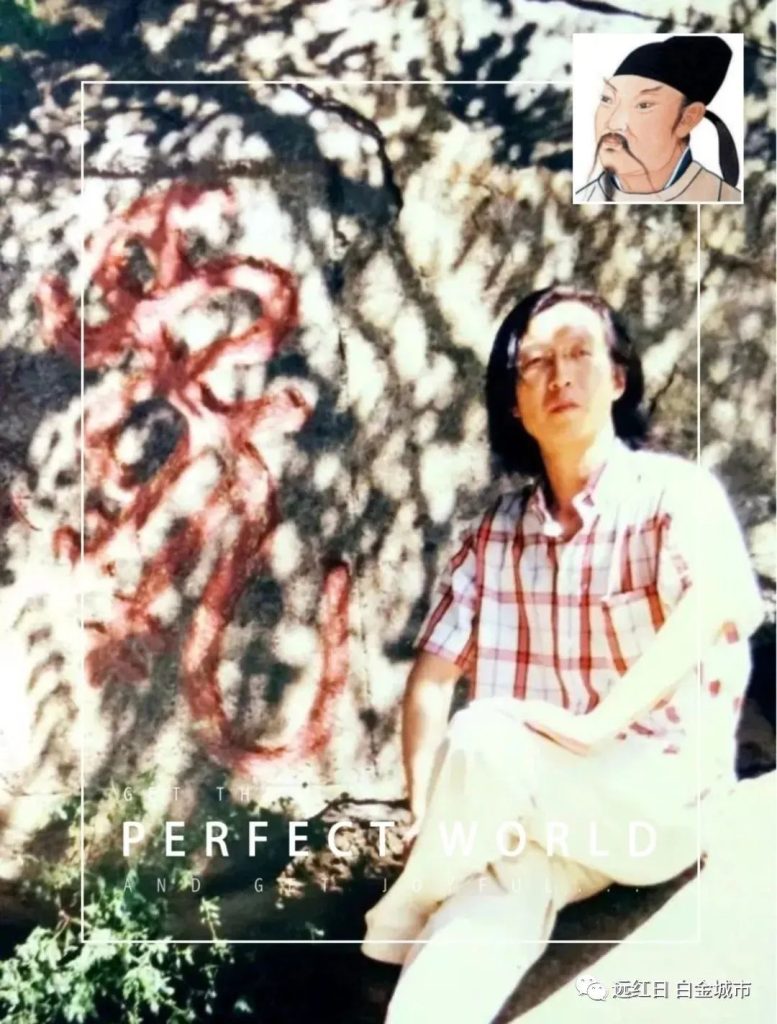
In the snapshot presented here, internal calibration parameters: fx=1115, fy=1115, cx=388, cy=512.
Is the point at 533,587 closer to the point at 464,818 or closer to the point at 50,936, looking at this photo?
the point at 464,818

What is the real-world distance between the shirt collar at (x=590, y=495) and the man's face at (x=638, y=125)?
668 millimetres

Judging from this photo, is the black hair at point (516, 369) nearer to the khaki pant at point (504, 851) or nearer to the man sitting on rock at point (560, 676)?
the man sitting on rock at point (560, 676)

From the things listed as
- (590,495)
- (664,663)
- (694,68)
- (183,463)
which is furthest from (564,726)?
(694,68)

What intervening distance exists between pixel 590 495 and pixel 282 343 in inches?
32.2

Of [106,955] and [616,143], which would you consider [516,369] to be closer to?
[616,143]

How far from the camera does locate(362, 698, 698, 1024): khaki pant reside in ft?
8.56

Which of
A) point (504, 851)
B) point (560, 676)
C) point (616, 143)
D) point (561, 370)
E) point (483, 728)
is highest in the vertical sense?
point (616, 143)

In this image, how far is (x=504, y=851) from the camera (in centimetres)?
262

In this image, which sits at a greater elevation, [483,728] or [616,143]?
[616,143]

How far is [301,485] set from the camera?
265 centimetres

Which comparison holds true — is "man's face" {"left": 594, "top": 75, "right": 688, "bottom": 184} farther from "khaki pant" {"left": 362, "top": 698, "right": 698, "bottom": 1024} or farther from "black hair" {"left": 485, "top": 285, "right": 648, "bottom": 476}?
"khaki pant" {"left": 362, "top": 698, "right": 698, "bottom": 1024}

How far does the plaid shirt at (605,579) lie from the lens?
103 inches

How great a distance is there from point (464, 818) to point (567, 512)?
0.76m

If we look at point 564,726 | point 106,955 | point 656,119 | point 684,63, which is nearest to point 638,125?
point 656,119
